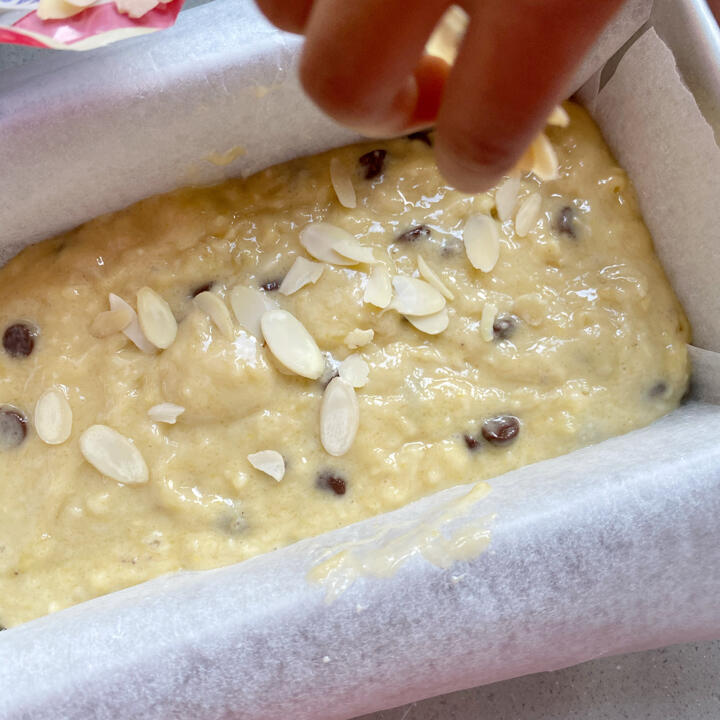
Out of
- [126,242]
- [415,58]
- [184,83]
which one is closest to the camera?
[415,58]

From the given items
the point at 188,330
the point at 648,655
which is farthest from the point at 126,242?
the point at 648,655

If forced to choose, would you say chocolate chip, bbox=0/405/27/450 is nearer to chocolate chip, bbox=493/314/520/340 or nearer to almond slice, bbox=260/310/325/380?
almond slice, bbox=260/310/325/380

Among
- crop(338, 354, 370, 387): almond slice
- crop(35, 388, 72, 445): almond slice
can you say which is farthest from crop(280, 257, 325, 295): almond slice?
crop(35, 388, 72, 445): almond slice

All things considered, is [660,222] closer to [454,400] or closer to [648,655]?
[454,400]

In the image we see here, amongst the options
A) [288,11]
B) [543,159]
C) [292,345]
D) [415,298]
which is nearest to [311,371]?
[292,345]

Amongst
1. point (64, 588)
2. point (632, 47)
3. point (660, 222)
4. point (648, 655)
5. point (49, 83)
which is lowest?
point (648, 655)

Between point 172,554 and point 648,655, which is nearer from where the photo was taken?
point 172,554
